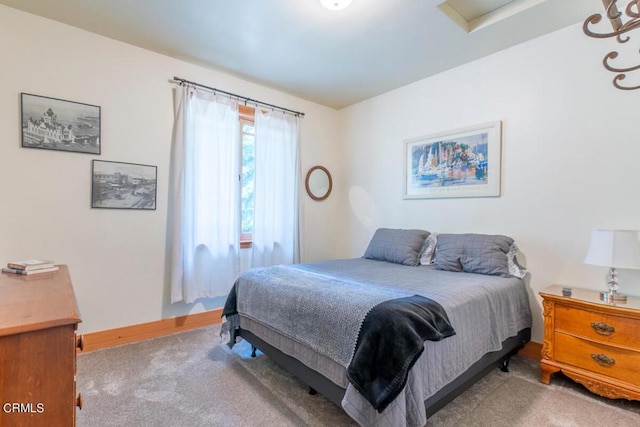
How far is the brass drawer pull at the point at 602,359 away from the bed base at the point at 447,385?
0.46 meters

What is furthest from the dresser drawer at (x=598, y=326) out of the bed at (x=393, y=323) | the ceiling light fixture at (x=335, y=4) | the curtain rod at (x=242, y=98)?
the curtain rod at (x=242, y=98)

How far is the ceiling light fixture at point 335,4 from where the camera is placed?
1998 mm

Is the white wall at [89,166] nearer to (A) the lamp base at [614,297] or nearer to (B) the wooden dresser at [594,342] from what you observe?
(B) the wooden dresser at [594,342]

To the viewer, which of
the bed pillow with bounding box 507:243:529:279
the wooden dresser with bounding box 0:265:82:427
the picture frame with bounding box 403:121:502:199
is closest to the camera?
the wooden dresser with bounding box 0:265:82:427

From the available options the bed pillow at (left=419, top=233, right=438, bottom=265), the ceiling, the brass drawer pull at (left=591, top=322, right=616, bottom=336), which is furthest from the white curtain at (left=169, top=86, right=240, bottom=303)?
the brass drawer pull at (left=591, top=322, right=616, bottom=336)

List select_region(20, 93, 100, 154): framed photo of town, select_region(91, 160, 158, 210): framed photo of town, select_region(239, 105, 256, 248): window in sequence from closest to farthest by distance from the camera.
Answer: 1. select_region(20, 93, 100, 154): framed photo of town
2. select_region(91, 160, 158, 210): framed photo of town
3. select_region(239, 105, 256, 248): window

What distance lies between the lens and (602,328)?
1916 mm

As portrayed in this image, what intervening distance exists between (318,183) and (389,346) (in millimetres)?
2946

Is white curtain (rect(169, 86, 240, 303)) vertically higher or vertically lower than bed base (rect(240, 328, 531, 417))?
higher

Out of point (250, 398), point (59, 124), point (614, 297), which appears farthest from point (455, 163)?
point (59, 124)

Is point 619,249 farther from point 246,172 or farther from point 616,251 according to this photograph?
point 246,172

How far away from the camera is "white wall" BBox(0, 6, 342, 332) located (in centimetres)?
227

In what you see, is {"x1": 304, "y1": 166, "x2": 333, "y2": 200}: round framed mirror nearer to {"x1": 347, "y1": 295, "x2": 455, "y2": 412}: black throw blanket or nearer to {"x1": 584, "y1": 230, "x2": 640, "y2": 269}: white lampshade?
{"x1": 347, "y1": 295, "x2": 455, "y2": 412}: black throw blanket

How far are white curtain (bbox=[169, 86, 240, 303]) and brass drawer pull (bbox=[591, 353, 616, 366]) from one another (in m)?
2.98
